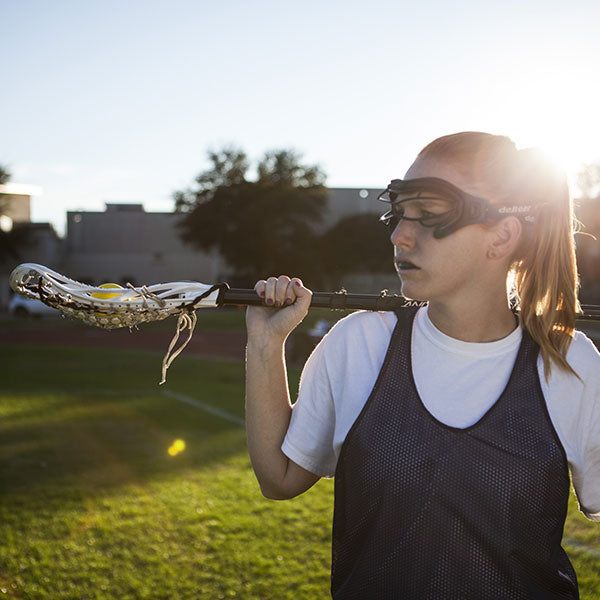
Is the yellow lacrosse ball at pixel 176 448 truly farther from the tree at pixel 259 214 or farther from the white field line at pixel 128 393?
the tree at pixel 259 214

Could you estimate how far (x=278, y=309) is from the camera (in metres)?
2.11

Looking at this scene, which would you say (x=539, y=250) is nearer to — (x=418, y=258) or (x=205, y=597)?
(x=418, y=258)

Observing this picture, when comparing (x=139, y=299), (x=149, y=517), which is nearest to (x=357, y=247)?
(x=149, y=517)

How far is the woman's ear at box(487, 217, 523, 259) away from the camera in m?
2.00

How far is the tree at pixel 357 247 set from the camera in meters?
47.5

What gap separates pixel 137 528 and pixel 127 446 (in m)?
2.93

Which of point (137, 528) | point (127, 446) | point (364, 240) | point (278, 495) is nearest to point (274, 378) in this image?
point (278, 495)

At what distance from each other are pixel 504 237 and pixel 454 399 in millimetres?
526

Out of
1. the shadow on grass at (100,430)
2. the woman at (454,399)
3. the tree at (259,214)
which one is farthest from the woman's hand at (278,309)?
the tree at (259,214)

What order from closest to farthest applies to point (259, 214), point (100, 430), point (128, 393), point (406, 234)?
point (406, 234)
point (100, 430)
point (128, 393)
point (259, 214)

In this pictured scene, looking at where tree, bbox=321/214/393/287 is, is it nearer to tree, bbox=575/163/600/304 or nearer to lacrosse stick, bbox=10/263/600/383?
tree, bbox=575/163/600/304

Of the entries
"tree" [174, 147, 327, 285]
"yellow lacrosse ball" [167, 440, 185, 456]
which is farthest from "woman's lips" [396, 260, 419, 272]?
"tree" [174, 147, 327, 285]

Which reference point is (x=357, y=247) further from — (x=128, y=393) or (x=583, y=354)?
(x=583, y=354)

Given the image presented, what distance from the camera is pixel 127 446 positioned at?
838cm
